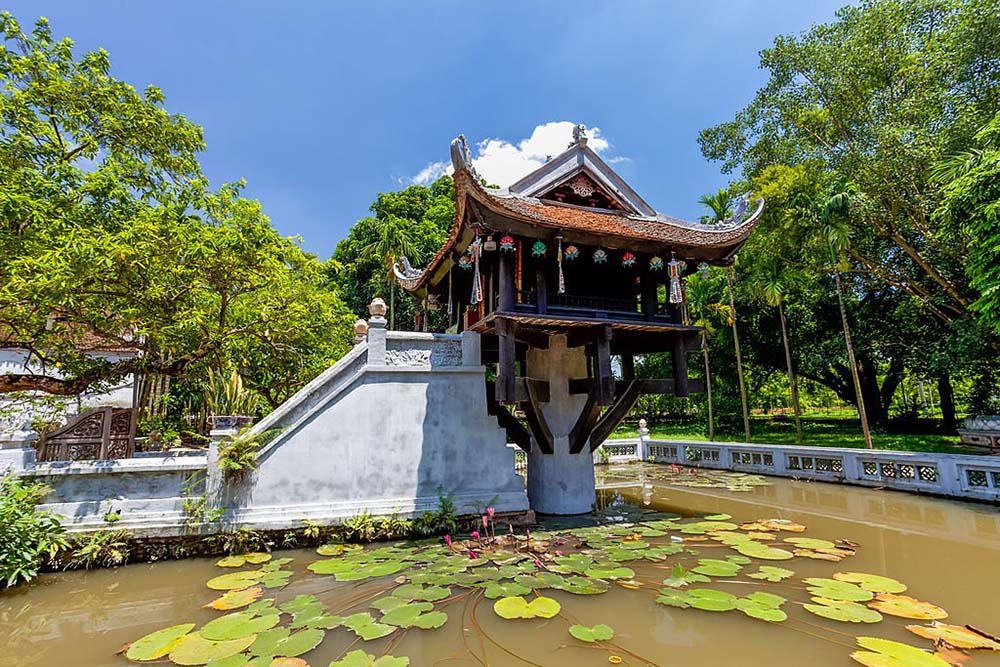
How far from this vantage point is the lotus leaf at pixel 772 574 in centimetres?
472

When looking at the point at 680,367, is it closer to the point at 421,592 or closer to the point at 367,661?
the point at 421,592

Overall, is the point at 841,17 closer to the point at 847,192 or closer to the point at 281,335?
the point at 847,192

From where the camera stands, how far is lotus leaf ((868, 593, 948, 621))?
3.78 meters

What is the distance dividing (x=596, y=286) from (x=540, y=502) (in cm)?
412

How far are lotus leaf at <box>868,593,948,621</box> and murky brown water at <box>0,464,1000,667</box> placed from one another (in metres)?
0.11

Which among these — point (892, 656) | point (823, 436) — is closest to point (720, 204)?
point (823, 436)

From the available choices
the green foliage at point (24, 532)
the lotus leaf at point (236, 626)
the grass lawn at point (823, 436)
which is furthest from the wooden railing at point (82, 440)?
the grass lawn at point (823, 436)

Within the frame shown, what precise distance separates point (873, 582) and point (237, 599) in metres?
6.27

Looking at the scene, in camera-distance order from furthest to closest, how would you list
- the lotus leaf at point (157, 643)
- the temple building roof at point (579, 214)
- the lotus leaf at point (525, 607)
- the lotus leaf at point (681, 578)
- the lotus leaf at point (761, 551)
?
the temple building roof at point (579, 214)
the lotus leaf at point (761, 551)
the lotus leaf at point (681, 578)
the lotus leaf at point (525, 607)
the lotus leaf at point (157, 643)

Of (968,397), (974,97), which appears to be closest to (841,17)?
(974,97)

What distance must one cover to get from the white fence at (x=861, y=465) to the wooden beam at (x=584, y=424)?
20.1ft

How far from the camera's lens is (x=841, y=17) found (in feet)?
48.9

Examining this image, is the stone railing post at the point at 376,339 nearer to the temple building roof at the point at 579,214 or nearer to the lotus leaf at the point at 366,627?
the temple building roof at the point at 579,214

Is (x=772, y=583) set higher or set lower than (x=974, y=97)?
lower
